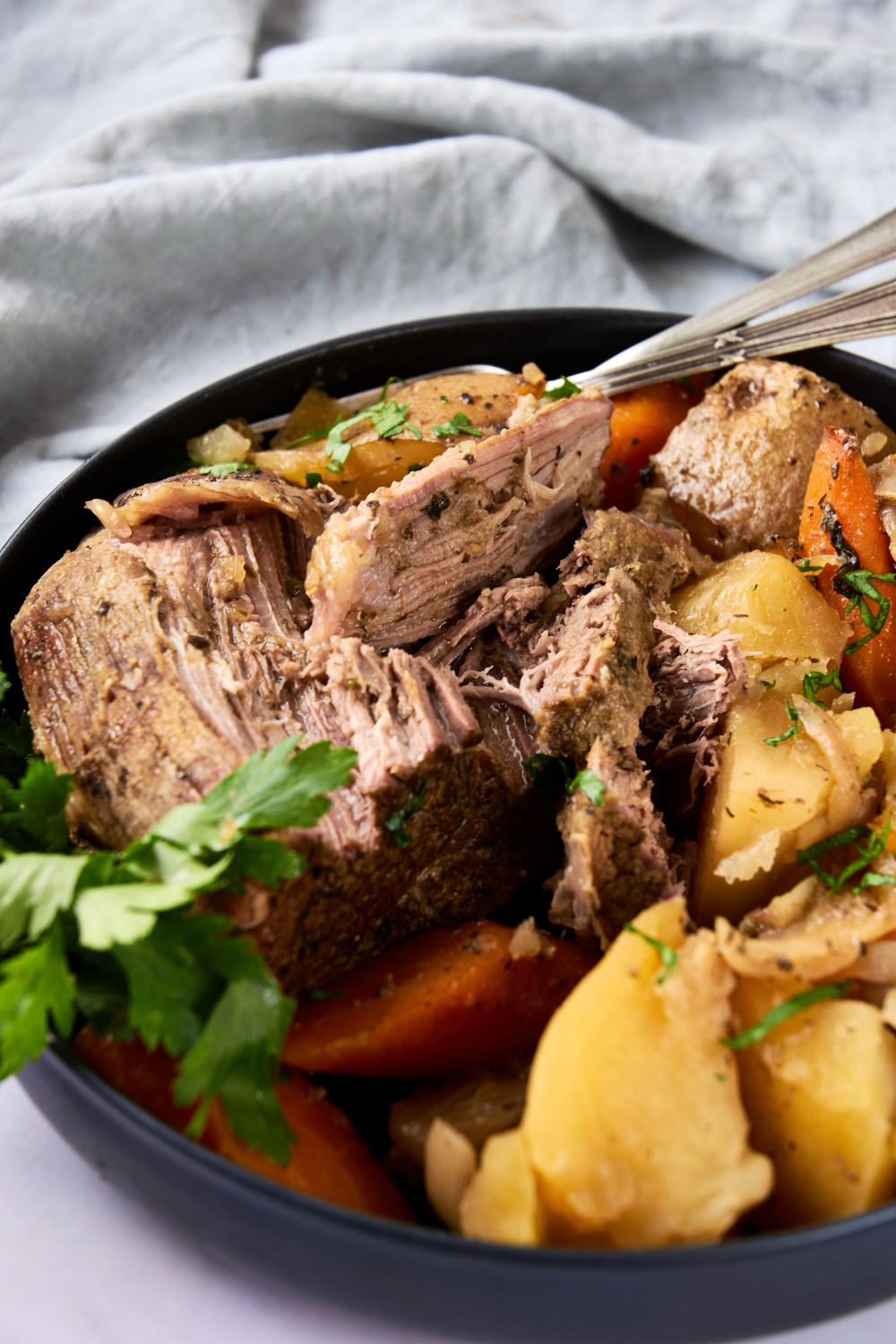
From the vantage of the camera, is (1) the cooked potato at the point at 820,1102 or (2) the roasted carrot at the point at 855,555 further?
(2) the roasted carrot at the point at 855,555

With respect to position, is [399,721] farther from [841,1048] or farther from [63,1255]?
[63,1255]

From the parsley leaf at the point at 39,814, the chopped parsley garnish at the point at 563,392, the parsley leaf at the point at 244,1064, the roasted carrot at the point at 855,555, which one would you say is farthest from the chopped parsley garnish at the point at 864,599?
the parsley leaf at the point at 39,814

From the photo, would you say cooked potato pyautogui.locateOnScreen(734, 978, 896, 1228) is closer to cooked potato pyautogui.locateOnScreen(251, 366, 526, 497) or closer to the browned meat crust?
the browned meat crust

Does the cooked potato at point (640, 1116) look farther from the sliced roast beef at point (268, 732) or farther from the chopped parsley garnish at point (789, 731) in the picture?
the chopped parsley garnish at point (789, 731)

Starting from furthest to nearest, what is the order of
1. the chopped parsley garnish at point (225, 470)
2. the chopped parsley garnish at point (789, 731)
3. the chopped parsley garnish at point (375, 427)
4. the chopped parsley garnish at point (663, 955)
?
the chopped parsley garnish at point (375, 427)
the chopped parsley garnish at point (225, 470)
the chopped parsley garnish at point (789, 731)
the chopped parsley garnish at point (663, 955)

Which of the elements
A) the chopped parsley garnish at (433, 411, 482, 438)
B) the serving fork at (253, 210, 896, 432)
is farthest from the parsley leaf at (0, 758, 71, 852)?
the serving fork at (253, 210, 896, 432)

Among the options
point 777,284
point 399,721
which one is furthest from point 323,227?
point 399,721

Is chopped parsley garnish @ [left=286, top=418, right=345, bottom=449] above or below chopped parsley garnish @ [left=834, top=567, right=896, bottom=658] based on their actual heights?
above
